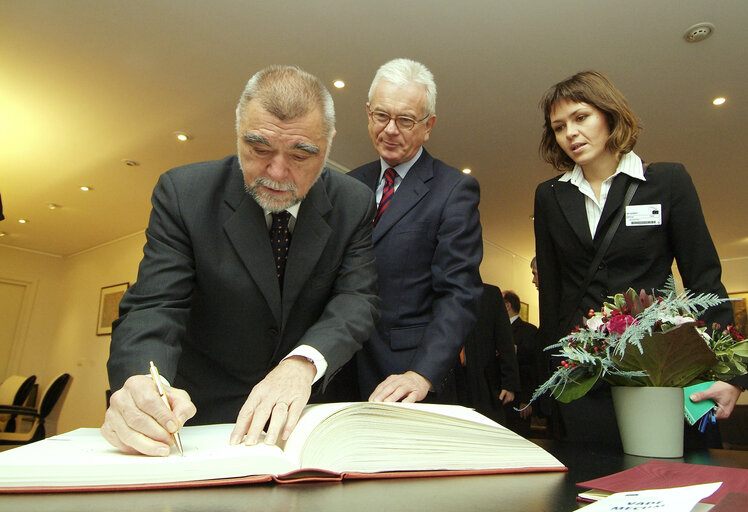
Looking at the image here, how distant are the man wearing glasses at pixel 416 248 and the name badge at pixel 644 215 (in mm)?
393

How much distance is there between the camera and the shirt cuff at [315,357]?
916 millimetres

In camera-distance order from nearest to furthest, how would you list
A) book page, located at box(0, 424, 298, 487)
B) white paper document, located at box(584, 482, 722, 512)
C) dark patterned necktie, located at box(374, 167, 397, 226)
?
white paper document, located at box(584, 482, 722, 512), book page, located at box(0, 424, 298, 487), dark patterned necktie, located at box(374, 167, 397, 226)

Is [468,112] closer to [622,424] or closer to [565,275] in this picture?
[565,275]

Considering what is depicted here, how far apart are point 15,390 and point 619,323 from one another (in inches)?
361

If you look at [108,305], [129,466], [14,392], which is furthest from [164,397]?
[14,392]

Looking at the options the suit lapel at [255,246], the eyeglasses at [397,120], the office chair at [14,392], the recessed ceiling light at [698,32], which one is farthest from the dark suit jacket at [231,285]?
the office chair at [14,392]

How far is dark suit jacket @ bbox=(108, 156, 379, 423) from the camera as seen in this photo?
109 centimetres

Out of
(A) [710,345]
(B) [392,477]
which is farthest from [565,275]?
(B) [392,477]

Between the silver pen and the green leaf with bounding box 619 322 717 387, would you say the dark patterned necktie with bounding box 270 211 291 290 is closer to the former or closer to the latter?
the silver pen

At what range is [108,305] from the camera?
27.6 feet

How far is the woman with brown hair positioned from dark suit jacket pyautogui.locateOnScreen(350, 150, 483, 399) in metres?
0.24

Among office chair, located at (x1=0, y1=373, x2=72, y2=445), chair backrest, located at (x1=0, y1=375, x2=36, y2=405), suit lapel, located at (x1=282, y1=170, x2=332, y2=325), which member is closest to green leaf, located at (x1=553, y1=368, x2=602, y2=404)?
suit lapel, located at (x1=282, y1=170, x2=332, y2=325)

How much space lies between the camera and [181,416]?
0.69m

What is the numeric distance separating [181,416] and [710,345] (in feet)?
2.99
